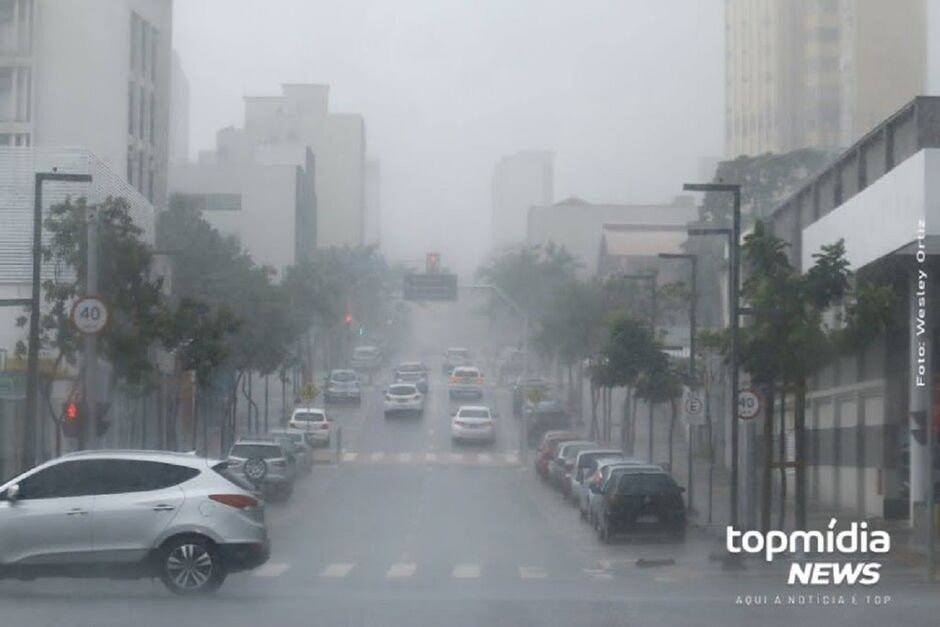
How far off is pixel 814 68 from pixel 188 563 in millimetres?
98834

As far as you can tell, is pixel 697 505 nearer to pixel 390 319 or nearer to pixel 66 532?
pixel 66 532

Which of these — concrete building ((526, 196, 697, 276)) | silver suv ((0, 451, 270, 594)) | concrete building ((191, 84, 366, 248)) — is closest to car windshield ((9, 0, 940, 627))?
silver suv ((0, 451, 270, 594))

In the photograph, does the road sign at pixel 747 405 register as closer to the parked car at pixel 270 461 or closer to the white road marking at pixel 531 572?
the white road marking at pixel 531 572

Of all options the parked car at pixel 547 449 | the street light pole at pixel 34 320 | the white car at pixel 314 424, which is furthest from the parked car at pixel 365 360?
the street light pole at pixel 34 320

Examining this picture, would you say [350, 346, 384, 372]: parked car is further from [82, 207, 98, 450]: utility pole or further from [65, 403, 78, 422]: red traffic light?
[82, 207, 98, 450]: utility pole

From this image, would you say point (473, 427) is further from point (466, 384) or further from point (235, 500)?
point (235, 500)

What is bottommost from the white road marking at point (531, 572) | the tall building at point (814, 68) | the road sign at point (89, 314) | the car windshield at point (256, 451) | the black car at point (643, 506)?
the white road marking at point (531, 572)

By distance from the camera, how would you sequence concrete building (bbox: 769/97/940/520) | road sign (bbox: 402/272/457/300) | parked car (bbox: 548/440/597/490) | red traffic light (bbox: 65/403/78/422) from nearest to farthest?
concrete building (bbox: 769/97/940/520)
red traffic light (bbox: 65/403/78/422)
parked car (bbox: 548/440/597/490)
road sign (bbox: 402/272/457/300)

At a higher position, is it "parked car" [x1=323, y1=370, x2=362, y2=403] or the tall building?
the tall building

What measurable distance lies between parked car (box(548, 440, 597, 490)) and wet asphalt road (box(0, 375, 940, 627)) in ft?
2.35

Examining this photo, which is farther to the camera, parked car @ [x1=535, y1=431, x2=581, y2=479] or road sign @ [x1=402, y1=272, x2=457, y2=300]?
road sign @ [x1=402, y1=272, x2=457, y2=300]

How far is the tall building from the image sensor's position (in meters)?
103

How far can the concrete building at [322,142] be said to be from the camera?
532 ft

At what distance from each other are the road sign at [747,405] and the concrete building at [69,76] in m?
41.1
